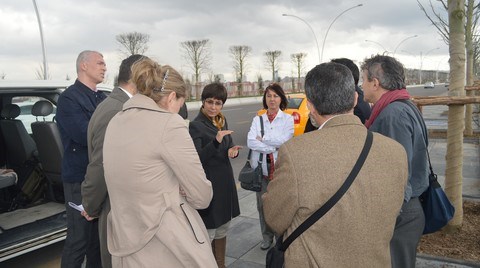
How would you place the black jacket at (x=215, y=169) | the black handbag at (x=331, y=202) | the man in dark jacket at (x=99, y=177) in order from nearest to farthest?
the black handbag at (x=331, y=202), the man in dark jacket at (x=99, y=177), the black jacket at (x=215, y=169)

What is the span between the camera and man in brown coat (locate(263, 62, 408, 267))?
60.3 inches

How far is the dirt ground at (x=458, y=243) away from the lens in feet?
11.3

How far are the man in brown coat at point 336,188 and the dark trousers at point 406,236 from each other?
0.84 metres

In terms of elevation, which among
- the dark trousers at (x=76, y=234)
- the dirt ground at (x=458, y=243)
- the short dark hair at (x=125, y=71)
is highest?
the short dark hair at (x=125, y=71)

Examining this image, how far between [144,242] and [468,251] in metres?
3.15

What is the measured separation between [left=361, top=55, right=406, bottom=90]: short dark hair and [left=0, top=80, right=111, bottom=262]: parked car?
2998 millimetres

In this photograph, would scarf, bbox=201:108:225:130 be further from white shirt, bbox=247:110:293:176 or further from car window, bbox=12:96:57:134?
car window, bbox=12:96:57:134

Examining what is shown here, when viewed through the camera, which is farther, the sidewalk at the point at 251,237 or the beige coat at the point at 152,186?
the sidewalk at the point at 251,237

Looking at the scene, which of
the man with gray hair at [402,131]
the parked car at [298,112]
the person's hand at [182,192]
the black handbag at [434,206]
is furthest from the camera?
the parked car at [298,112]

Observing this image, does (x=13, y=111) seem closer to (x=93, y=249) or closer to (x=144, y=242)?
(x=93, y=249)

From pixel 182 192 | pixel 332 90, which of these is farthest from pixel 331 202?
pixel 182 192

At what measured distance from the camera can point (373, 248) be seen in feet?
5.38

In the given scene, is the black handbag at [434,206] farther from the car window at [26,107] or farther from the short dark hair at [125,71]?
the car window at [26,107]

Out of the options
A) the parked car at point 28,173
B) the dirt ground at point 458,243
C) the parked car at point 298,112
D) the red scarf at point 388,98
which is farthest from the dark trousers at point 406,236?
the parked car at point 298,112
